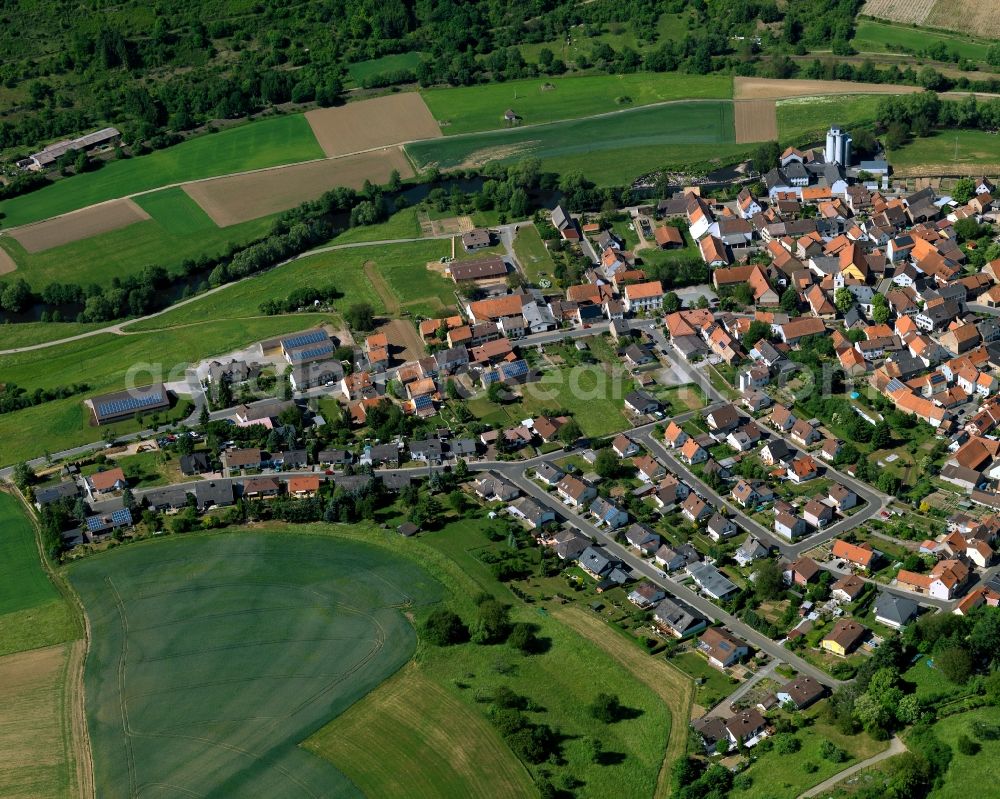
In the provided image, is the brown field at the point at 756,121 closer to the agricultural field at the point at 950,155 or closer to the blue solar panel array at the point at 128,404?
the agricultural field at the point at 950,155

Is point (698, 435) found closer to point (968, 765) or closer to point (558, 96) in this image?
point (968, 765)

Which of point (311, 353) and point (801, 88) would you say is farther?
point (801, 88)

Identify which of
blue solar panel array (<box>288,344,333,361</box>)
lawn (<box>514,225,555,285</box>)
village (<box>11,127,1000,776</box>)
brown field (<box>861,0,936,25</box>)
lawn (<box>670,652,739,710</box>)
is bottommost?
lawn (<box>670,652,739,710</box>)

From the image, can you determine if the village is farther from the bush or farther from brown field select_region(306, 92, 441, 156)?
brown field select_region(306, 92, 441, 156)

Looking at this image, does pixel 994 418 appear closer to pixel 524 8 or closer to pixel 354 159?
pixel 354 159

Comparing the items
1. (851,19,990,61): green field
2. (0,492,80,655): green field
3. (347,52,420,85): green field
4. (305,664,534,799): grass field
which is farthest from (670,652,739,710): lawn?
(851,19,990,61): green field

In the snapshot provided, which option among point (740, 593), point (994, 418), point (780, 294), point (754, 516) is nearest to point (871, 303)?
point (780, 294)

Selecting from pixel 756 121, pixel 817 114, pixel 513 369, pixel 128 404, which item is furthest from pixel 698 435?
pixel 817 114

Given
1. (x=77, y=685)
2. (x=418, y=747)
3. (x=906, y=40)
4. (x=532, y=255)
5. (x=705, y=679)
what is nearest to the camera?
(x=418, y=747)
